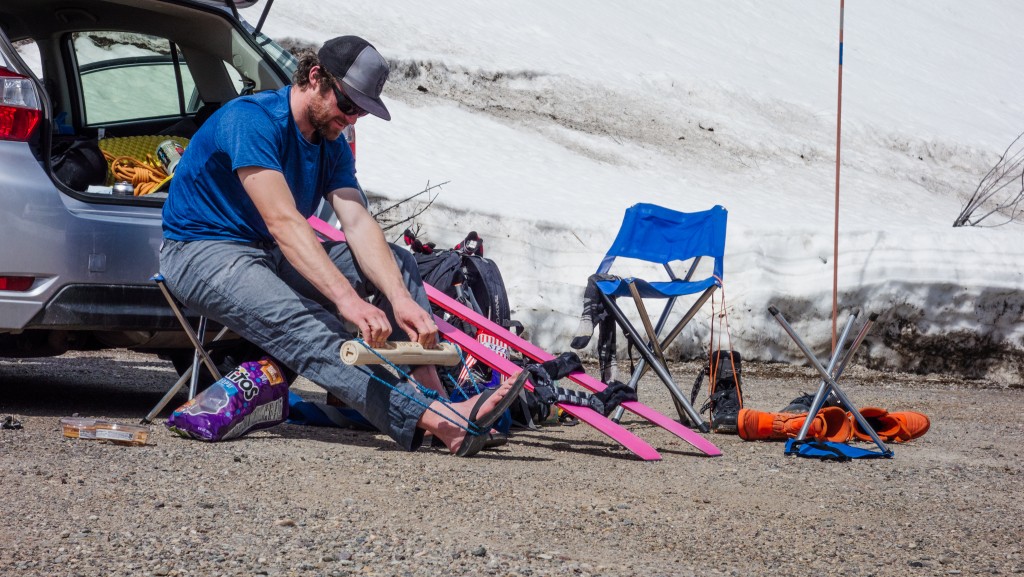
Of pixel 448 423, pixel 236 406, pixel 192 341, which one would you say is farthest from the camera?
pixel 192 341

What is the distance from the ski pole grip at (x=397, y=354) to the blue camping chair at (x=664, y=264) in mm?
1693

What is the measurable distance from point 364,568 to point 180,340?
2.47m

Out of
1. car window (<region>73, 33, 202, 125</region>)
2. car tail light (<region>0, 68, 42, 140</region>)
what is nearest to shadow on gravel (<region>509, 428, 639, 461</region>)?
car tail light (<region>0, 68, 42, 140</region>)

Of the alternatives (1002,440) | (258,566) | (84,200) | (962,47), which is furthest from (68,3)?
(962,47)

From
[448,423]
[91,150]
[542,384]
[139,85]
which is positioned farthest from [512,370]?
[139,85]

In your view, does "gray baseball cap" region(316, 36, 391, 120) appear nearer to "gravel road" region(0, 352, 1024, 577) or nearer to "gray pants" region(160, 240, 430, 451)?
"gray pants" region(160, 240, 430, 451)

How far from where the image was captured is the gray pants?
4090 mm

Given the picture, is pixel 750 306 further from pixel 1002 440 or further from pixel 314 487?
pixel 314 487

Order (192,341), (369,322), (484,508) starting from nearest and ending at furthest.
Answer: (484,508) < (369,322) < (192,341)

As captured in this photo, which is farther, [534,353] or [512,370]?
[534,353]

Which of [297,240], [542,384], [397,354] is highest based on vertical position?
[297,240]

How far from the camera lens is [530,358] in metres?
5.12

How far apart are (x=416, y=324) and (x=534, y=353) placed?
1194mm

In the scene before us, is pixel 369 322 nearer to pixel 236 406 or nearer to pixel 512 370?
pixel 236 406
